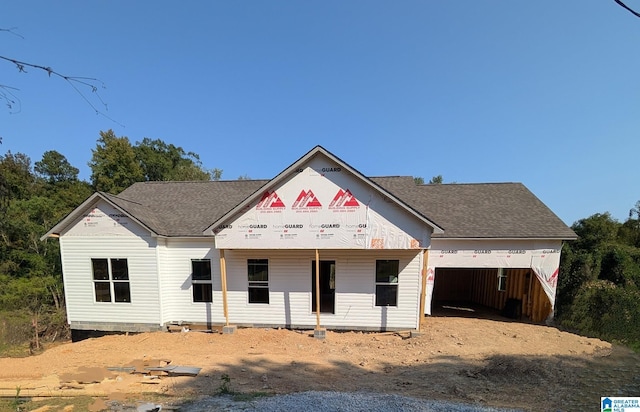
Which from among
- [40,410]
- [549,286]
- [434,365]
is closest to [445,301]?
[549,286]

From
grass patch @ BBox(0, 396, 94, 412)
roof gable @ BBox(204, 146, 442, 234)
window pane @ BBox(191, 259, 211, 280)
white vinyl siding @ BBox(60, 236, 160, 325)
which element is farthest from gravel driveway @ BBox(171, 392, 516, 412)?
white vinyl siding @ BBox(60, 236, 160, 325)

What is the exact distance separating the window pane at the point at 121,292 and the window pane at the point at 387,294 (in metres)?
9.88

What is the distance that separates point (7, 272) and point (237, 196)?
23152 millimetres

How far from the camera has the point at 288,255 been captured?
35.8 feet

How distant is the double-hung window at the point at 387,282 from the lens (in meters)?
10.6

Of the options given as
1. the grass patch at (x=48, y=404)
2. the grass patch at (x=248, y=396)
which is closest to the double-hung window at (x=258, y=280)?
the grass patch at (x=248, y=396)

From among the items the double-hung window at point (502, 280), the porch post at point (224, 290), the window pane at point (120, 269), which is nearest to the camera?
the porch post at point (224, 290)

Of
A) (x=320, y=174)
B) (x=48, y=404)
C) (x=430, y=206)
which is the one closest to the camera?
(x=48, y=404)

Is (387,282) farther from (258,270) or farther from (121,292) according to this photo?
(121,292)

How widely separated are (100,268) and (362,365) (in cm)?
1076

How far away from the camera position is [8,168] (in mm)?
32406

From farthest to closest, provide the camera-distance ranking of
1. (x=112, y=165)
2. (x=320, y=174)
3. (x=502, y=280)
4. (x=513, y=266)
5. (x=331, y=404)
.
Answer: (x=112, y=165), (x=502, y=280), (x=513, y=266), (x=320, y=174), (x=331, y=404)

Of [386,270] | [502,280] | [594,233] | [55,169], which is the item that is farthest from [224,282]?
[55,169]

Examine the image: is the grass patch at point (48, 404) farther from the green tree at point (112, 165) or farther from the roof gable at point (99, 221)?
the green tree at point (112, 165)
